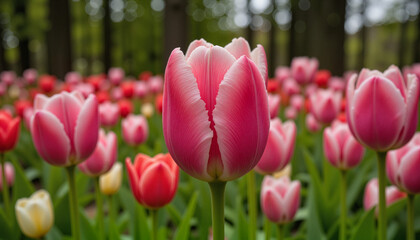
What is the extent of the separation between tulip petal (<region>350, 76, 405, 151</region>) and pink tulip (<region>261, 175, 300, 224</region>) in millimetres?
457

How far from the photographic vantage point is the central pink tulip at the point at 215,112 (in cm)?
80

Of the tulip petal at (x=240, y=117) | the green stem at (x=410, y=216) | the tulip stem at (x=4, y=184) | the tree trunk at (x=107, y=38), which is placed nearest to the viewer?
the tulip petal at (x=240, y=117)

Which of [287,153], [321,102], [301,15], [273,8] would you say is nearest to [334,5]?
[321,102]

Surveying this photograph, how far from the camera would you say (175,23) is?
6.25 meters

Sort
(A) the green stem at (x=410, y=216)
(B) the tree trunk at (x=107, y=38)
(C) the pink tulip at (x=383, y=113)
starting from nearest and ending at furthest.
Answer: (C) the pink tulip at (x=383, y=113) < (A) the green stem at (x=410, y=216) < (B) the tree trunk at (x=107, y=38)

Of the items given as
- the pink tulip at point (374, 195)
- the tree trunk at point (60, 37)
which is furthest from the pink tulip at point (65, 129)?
the tree trunk at point (60, 37)

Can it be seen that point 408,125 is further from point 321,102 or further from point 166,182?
point 321,102

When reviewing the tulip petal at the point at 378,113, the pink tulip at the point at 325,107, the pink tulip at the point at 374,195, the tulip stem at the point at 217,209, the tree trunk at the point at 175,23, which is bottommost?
the pink tulip at the point at 374,195

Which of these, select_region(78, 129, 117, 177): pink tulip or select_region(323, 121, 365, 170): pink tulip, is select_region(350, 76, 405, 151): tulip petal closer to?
select_region(323, 121, 365, 170): pink tulip

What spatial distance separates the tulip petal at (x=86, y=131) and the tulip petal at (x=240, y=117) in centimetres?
66

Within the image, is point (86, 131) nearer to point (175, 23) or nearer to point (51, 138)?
point (51, 138)

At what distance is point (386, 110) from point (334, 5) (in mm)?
7055

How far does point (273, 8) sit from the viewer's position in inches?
663

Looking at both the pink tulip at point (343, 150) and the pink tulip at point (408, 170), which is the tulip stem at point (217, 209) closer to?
the pink tulip at point (408, 170)
